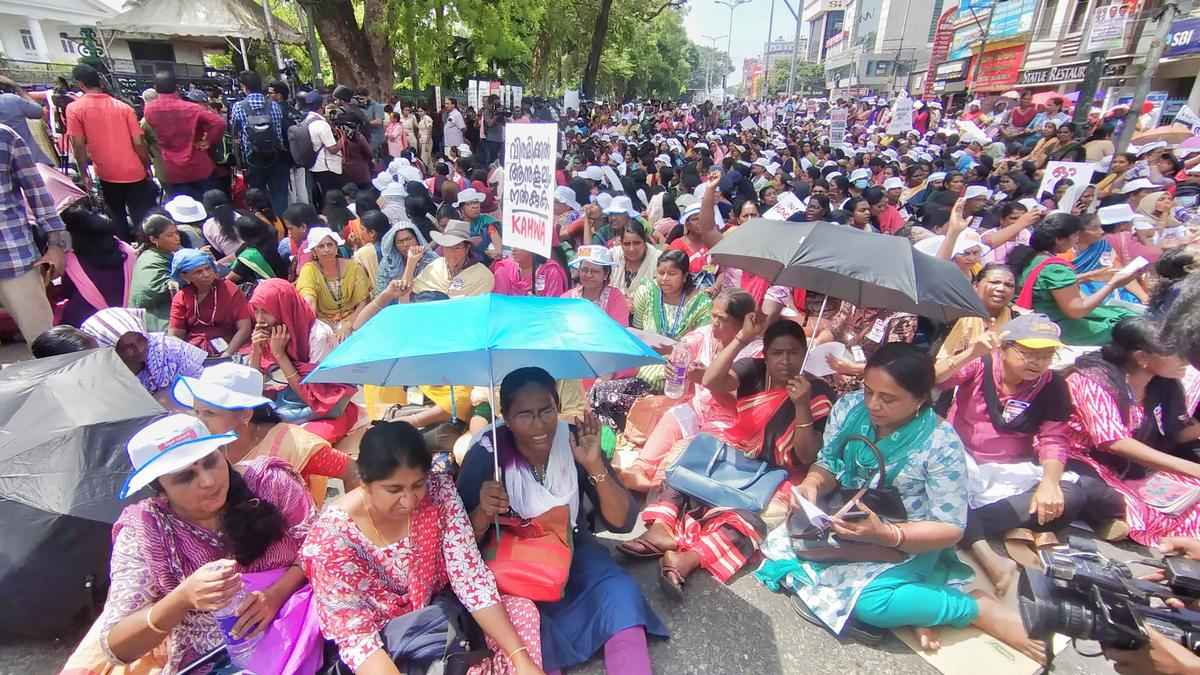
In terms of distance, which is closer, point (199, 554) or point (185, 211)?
point (199, 554)

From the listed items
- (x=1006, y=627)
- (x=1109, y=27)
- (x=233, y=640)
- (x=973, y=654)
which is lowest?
(x=973, y=654)

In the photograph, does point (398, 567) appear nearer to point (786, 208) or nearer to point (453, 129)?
point (786, 208)

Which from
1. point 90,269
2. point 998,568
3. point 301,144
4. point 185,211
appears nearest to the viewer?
point 998,568

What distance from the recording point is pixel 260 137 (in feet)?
25.1

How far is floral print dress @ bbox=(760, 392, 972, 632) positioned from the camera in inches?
97.0

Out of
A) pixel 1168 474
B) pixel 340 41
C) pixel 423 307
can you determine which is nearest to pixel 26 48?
pixel 340 41

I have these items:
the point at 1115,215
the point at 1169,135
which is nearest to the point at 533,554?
the point at 1115,215

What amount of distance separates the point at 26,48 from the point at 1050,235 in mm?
51824

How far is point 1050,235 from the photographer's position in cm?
495

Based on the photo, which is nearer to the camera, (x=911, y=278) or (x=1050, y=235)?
(x=911, y=278)

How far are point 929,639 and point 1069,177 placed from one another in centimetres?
734

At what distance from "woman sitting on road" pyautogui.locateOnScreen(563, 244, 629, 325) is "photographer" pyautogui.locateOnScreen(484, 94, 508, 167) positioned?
1234cm

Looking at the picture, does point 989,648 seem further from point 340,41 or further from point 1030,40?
point 1030,40

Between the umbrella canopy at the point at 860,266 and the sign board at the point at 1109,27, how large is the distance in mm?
26419
